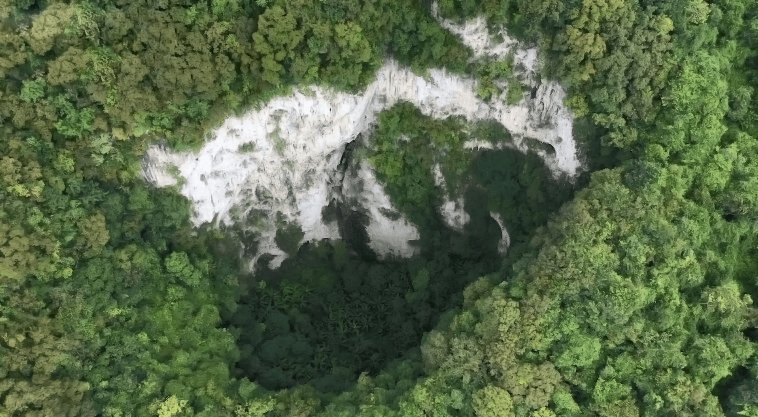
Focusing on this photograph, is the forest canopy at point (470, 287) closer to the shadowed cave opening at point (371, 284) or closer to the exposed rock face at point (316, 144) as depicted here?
the exposed rock face at point (316, 144)

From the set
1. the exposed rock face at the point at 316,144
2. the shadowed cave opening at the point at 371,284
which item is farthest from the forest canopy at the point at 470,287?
the shadowed cave opening at the point at 371,284

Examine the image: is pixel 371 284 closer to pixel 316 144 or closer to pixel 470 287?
pixel 470 287

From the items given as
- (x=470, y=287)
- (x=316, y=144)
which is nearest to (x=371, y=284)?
(x=470, y=287)

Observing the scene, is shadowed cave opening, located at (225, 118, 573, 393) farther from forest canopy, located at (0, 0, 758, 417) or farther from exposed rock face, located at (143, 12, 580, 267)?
forest canopy, located at (0, 0, 758, 417)

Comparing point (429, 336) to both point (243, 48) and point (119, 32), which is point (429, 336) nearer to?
point (243, 48)

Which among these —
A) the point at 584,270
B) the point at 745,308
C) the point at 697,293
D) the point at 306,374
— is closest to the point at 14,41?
the point at 306,374

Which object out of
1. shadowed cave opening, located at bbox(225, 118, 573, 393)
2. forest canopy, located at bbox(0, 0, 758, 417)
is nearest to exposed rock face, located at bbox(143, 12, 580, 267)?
forest canopy, located at bbox(0, 0, 758, 417)
